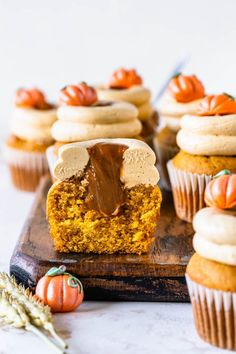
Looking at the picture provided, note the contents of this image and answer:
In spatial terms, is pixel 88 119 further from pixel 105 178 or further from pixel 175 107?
pixel 105 178

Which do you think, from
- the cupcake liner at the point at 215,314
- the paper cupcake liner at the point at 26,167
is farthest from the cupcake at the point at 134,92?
the cupcake liner at the point at 215,314

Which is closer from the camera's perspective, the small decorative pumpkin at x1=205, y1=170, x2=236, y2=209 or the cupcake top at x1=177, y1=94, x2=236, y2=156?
the small decorative pumpkin at x1=205, y1=170, x2=236, y2=209

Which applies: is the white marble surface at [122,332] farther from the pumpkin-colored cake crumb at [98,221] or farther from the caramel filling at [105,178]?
the caramel filling at [105,178]

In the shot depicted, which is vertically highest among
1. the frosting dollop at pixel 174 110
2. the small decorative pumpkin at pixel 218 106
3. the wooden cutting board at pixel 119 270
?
the small decorative pumpkin at pixel 218 106

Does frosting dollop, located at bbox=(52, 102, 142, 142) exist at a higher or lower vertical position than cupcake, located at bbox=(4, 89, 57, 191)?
higher

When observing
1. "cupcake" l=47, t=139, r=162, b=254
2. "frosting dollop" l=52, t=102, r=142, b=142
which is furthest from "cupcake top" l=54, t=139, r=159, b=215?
"frosting dollop" l=52, t=102, r=142, b=142

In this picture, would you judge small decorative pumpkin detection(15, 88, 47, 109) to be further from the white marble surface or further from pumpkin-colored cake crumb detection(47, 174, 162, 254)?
the white marble surface
